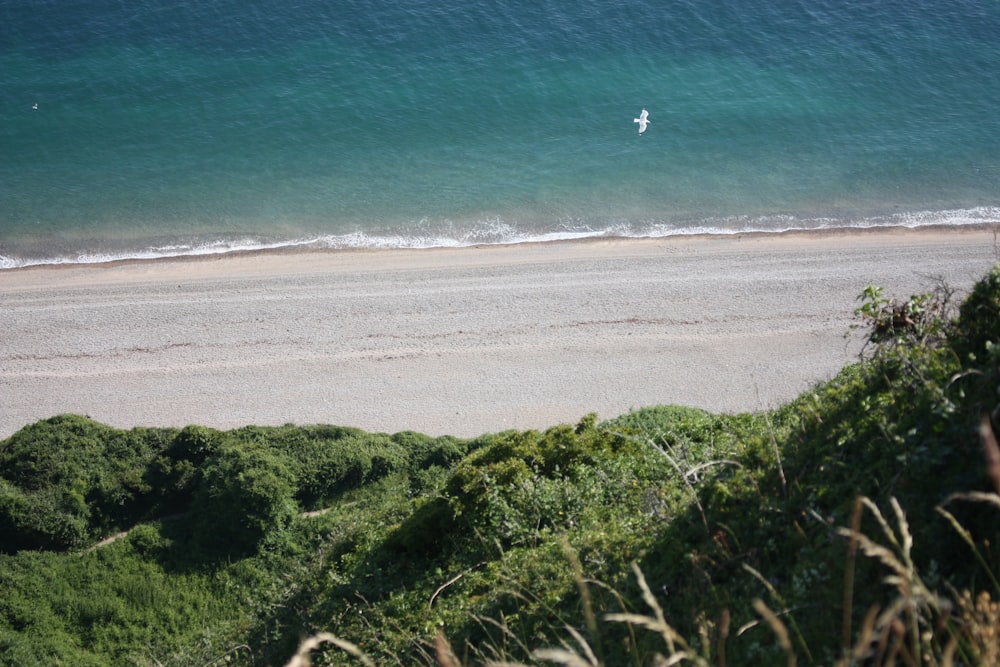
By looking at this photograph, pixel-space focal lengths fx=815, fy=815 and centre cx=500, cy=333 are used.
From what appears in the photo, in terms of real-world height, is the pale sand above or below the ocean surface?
below

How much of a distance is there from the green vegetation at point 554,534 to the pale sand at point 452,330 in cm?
392

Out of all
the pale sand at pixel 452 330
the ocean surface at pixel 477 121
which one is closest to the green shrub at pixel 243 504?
the pale sand at pixel 452 330

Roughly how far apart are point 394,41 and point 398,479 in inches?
1283

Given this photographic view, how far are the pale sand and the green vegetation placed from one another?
3.92 m

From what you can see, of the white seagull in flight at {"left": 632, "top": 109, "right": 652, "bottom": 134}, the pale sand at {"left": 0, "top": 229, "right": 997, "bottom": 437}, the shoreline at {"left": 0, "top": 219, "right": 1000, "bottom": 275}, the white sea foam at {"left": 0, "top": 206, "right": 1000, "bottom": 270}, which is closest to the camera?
the pale sand at {"left": 0, "top": 229, "right": 997, "bottom": 437}

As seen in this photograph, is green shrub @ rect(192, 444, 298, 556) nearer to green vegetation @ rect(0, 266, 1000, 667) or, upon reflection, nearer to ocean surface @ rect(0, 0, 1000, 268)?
green vegetation @ rect(0, 266, 1000, 667)

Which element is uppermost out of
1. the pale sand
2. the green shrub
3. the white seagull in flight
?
the white seagull in flight

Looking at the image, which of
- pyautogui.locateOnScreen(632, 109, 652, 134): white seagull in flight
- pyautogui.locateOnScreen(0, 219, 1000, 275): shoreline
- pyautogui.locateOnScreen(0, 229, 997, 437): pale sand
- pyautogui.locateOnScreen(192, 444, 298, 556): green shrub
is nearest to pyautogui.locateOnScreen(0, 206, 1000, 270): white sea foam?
pyautogui.locateOnScreen(0, 219, 1000, 275): shoreline

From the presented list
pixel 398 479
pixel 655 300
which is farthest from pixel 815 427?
pixel 655 300

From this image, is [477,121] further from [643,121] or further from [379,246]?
[379,246]

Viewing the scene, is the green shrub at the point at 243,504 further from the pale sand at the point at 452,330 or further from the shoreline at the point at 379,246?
the shoreline at the point at 379,246

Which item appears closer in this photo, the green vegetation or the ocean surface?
the green vegetation

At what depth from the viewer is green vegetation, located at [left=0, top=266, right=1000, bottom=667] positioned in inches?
254

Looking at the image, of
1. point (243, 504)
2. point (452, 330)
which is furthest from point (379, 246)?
point (243, 504)
